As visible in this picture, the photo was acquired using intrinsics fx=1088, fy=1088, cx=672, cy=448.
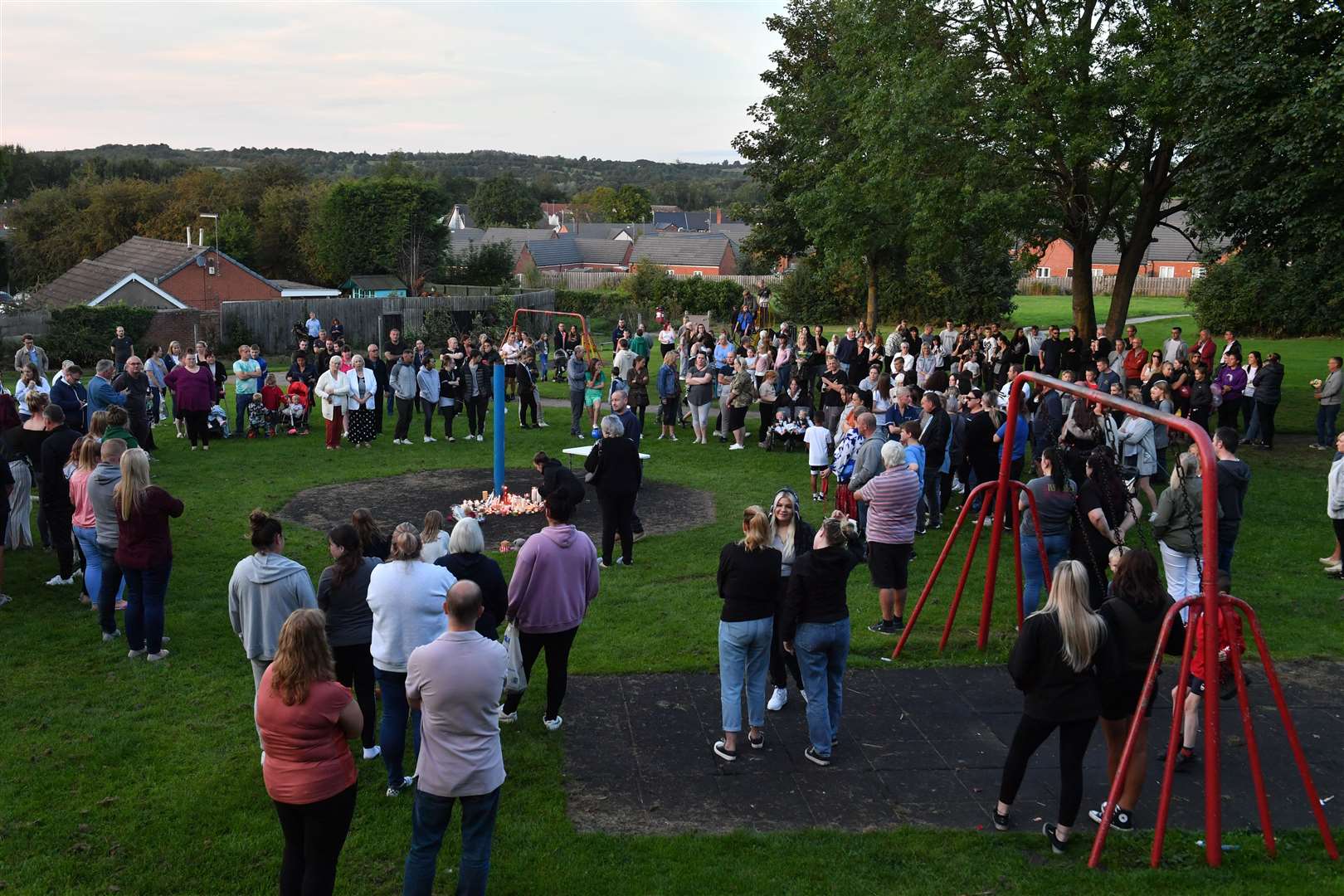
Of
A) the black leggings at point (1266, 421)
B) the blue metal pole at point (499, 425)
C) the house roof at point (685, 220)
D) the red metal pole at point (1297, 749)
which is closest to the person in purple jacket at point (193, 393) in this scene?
the blue metal pole at point (499, 425)

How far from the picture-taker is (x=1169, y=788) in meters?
6.31

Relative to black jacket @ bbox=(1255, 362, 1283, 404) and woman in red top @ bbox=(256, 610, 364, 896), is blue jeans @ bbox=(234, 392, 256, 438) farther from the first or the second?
black jacket @ bbox=(1255, 362, 1283, 404)

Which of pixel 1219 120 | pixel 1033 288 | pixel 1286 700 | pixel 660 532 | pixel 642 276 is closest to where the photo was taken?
pixel 1286 700

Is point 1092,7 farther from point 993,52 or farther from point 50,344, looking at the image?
point 50,344

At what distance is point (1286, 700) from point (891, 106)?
736 inches

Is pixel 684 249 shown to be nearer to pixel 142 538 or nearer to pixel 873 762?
pixel 142 538

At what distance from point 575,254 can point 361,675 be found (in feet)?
308

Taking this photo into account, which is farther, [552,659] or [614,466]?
[614,466]

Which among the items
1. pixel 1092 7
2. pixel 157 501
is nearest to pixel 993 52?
pixel 1092 7

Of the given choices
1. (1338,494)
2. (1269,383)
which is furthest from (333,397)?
(1269,383)

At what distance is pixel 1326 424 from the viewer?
19.6 m

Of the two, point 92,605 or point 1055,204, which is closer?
point 92,605

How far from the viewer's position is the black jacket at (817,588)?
7301mm

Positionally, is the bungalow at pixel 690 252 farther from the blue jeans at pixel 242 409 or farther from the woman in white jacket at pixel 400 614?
the woman in white jacket at pixel 400 614
